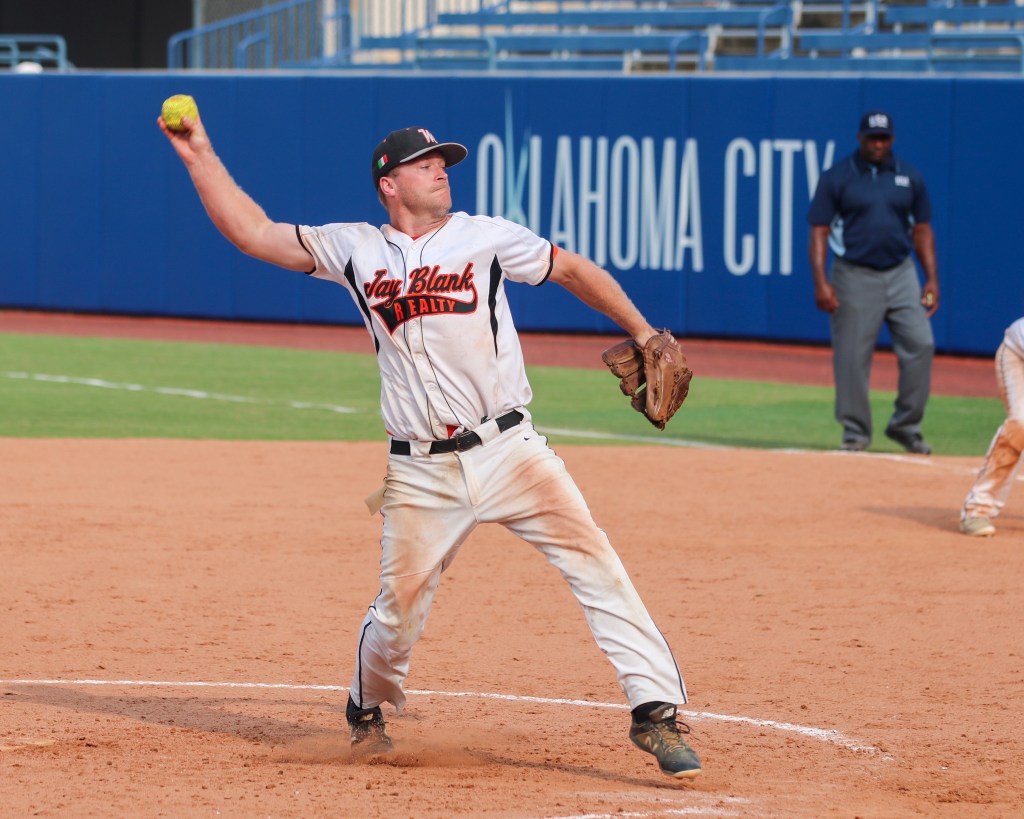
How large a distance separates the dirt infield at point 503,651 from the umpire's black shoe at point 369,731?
0.26ft

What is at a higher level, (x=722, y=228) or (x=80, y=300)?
(x=722, y=228)

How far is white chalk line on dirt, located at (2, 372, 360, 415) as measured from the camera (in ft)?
46.6

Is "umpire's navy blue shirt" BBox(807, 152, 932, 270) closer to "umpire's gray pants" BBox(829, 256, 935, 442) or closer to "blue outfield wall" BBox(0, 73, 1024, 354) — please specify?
"umpire's gray pants" BBox(829, 256, 935, 442)

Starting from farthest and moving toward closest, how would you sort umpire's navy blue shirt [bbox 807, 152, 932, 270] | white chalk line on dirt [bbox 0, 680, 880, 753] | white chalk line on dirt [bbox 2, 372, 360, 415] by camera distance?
white chalk line on dirt [bbox 2, 372, 360, 415] → umpire's navy blue shirt [bbox 807, 152, 932, 270] → white chalk line on dirt [bbox 0, 680, 880, 753]

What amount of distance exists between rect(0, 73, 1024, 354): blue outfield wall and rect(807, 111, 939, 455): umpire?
522 cm

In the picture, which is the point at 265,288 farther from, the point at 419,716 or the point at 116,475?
the point at 419,716

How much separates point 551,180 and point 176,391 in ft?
19.6

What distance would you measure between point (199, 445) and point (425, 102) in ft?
28.6

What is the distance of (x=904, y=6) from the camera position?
21.1 meters

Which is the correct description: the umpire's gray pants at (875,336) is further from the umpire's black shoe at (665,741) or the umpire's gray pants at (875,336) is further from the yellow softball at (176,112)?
the yellow softball at (176,112)

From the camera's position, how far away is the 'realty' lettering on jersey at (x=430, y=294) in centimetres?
500

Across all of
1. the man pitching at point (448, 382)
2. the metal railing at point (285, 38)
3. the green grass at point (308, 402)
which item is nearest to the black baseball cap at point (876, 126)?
the green grass at point (308, 402)

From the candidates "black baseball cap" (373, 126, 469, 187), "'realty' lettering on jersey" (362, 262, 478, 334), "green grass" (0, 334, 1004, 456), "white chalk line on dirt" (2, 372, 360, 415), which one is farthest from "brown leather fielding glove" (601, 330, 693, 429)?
"white chalk line on dirt" (2, 372, 360, 415)

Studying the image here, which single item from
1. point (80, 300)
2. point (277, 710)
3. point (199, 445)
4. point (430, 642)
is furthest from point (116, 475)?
point (80, 300)
